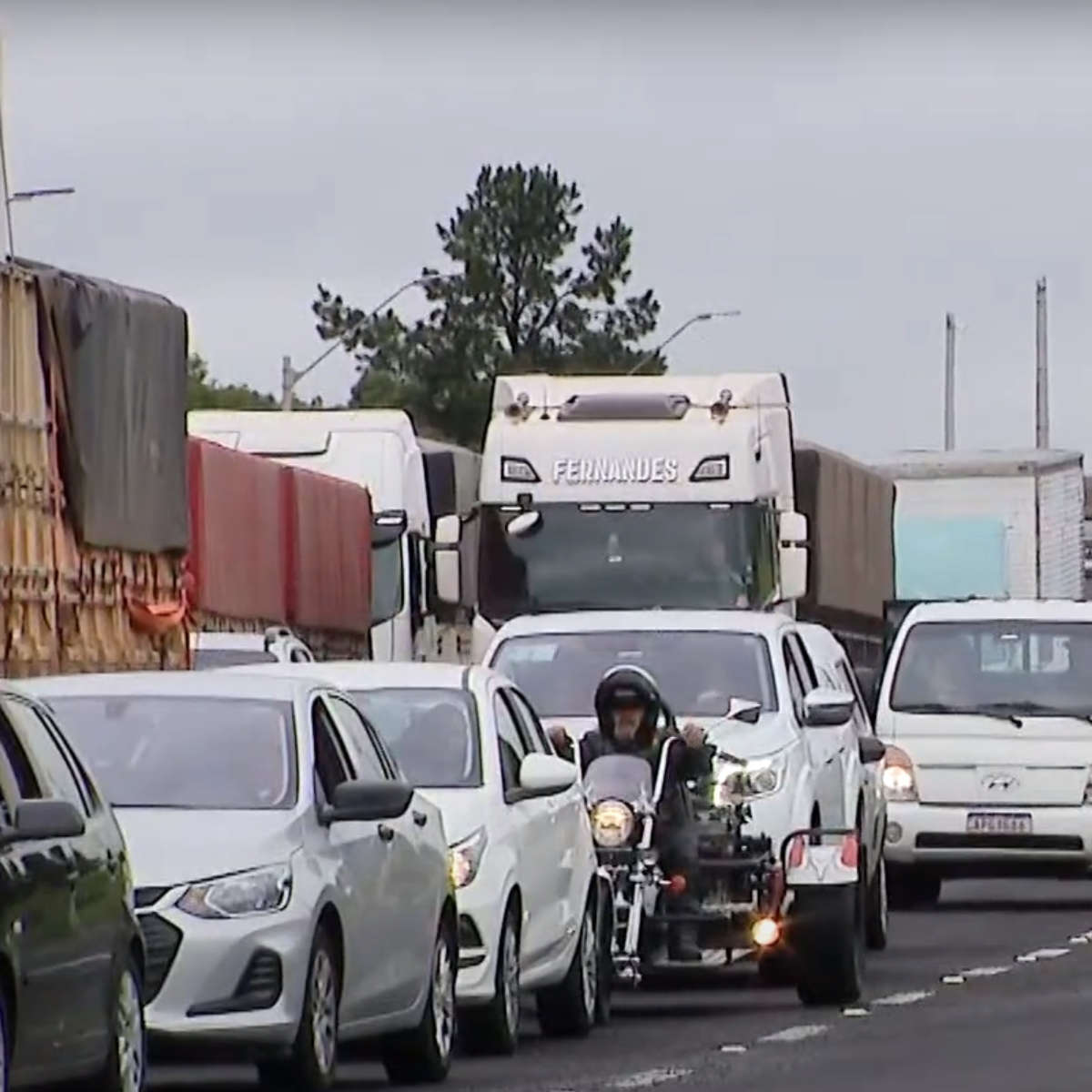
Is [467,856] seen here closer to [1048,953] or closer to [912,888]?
[1048,953]

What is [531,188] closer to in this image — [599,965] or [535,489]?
[535,489]

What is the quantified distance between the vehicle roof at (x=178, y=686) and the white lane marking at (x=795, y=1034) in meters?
3.06

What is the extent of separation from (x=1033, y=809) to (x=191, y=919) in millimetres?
14229

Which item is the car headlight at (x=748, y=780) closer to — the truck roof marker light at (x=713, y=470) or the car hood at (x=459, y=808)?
the car hood at (x=459, y=808)

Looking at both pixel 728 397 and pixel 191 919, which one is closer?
pixel 191 919

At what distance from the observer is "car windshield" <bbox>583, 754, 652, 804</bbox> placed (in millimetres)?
19203

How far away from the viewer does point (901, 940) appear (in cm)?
2544

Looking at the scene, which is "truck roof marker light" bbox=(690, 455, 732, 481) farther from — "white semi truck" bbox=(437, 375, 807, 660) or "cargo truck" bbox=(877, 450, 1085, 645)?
"cargo truck" bbox=(877, 450, 1085, 645)

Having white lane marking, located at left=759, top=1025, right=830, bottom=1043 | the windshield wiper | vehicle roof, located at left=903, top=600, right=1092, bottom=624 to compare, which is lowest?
white lane marking, located at left=759, top=1025, right=830, bottom=1043

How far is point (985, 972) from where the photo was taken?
2222 centimetres

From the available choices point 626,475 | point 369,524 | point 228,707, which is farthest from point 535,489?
point 228,707

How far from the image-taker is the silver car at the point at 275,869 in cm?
1422

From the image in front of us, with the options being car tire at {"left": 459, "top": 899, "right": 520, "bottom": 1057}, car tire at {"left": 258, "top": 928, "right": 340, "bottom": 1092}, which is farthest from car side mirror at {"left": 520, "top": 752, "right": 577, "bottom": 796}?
car tire at {"left": 258, "top": 928, "right": 340, "bottom": 1092}

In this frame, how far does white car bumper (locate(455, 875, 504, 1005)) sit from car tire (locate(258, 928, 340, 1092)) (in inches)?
69.9
